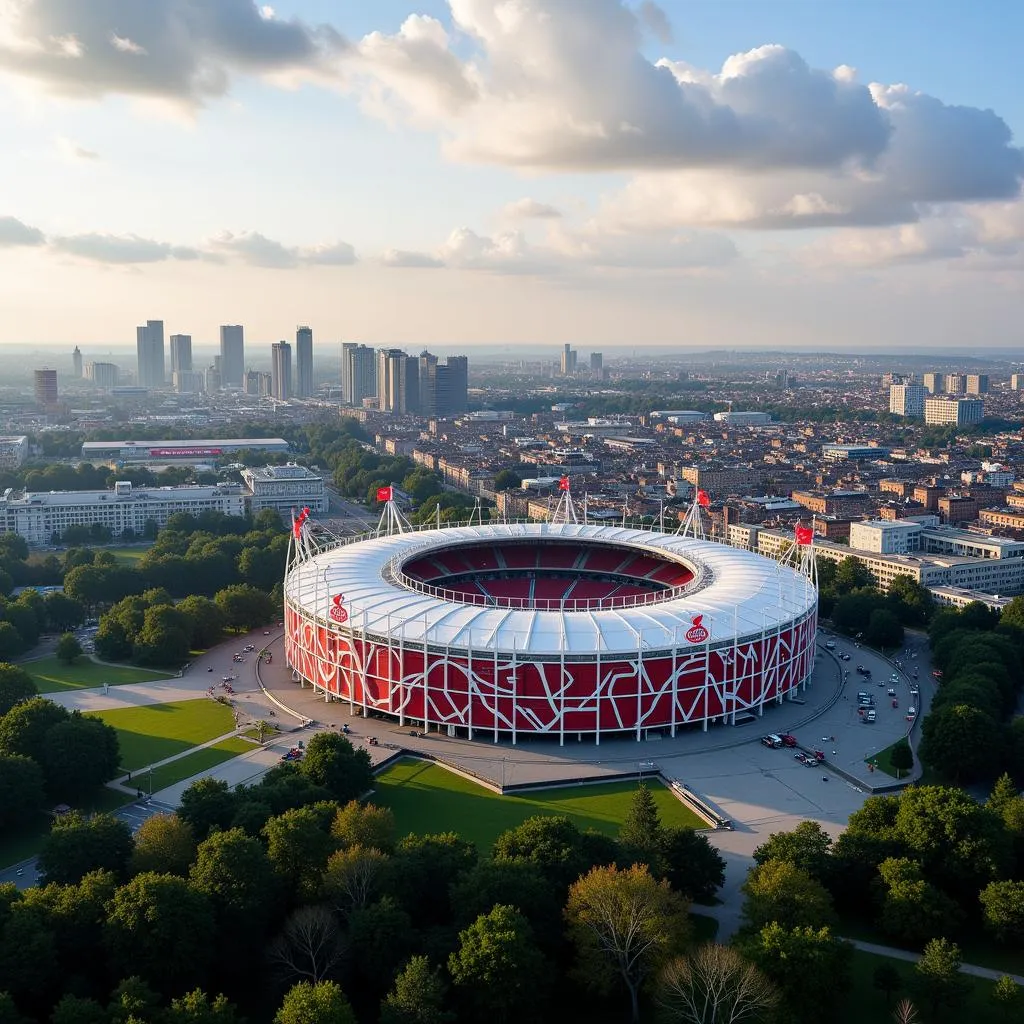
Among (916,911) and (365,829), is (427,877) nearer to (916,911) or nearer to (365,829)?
(365,829)

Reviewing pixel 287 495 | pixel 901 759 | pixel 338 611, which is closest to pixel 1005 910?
pixel 901 759

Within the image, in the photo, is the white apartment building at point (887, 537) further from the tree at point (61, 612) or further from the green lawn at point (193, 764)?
the tree at point (61, 612)

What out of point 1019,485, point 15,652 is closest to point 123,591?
point 15,652

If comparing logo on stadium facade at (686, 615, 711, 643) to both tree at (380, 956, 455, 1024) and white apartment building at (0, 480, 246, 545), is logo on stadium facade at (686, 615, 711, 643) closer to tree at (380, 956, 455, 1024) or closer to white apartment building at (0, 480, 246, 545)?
tree at (380, 956, 455, 1024)

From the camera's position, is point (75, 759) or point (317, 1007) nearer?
point (317, 1007)

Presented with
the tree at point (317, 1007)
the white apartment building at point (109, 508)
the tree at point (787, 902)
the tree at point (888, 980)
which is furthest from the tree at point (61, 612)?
the tree at point (888, 980)
